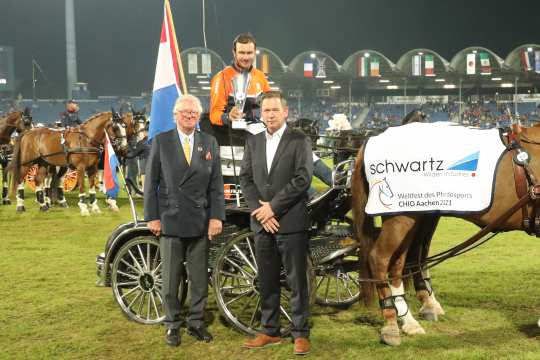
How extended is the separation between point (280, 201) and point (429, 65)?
5164 centimetres

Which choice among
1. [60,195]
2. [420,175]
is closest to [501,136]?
[420,175]

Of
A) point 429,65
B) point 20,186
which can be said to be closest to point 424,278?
point 20,186

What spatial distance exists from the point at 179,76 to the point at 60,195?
918 centimetres

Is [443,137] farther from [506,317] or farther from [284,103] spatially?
[506,317]

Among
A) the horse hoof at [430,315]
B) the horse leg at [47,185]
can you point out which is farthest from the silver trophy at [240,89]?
the horse leg at [47,185]

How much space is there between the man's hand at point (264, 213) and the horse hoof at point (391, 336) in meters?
1.27

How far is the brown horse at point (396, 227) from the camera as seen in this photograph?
4031 mm

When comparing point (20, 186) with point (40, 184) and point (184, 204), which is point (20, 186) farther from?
point (184, 204)

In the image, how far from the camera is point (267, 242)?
4.06 metres

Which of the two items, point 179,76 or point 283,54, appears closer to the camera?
point 179,76

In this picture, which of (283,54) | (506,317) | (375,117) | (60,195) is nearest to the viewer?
(506,317)

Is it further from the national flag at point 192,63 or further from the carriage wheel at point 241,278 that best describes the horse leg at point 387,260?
the national flag at point 192,63

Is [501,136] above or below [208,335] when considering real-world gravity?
above

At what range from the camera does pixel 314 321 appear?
197 inches
